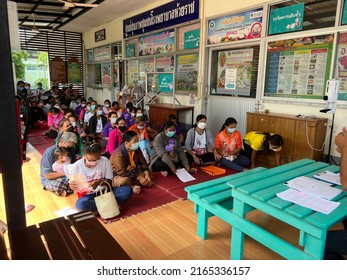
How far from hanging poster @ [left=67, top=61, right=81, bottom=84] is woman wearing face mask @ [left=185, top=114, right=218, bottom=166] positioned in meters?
8.82

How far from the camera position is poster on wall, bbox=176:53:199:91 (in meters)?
6.23

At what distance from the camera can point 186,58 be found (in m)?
6.45

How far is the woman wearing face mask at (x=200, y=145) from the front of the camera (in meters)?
4.32

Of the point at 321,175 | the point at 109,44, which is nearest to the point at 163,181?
the point at 321,175

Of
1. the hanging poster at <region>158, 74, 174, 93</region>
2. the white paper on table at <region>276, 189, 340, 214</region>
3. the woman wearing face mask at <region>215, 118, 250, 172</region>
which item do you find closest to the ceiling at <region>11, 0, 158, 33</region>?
the hanging poster at <region>158, 74, 174, 93</region>

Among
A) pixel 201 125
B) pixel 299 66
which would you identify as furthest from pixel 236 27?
pixel 201 125

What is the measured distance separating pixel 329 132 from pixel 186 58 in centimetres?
361

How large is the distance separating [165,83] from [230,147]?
347 cm

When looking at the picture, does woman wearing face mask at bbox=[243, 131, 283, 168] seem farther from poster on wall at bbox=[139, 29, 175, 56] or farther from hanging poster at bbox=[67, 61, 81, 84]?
hanging poster at bbox=[67, 61, 81, 84]

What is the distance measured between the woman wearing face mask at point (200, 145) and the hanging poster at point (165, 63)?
2942mm

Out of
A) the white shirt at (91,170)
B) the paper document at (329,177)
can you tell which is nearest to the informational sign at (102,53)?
the white shirt at (91,170)

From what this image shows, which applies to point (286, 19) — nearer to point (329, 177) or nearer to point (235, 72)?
point (235, 72)

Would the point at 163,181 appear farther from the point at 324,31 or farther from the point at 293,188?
the point at 324,31
